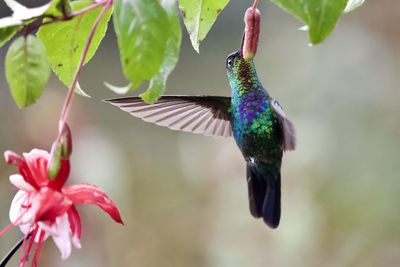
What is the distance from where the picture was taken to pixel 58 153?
1.80 ft

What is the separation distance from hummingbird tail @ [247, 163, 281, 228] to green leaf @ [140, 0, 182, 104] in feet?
1.51

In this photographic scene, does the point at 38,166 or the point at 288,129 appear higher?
the point at 38,166

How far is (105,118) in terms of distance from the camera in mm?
3271

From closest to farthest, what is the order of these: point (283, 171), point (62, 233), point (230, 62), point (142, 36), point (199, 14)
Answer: point (142, 36) → point (62, 233) → point (199, 14) → point (230, 62) → point (283, 171)

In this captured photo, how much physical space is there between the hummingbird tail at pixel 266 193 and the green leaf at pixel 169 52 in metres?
0.46

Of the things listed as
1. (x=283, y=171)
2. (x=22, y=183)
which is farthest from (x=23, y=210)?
(x=283, y=171)

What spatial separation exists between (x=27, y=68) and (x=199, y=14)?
0.86 ft

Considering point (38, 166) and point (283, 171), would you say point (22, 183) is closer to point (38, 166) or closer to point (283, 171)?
point (38, 166)

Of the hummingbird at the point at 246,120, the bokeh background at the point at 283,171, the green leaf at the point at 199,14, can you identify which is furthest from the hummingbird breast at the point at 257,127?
the bokeh background at the point at 283,171

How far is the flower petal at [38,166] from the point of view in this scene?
0.60 m

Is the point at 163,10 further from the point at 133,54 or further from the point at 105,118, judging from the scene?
the point at 105,118

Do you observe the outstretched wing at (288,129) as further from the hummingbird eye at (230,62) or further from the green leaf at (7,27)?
the green leaf at (7,27)

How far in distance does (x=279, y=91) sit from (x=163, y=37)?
81.6 inches

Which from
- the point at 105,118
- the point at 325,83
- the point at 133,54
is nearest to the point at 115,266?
the point at 105,118
